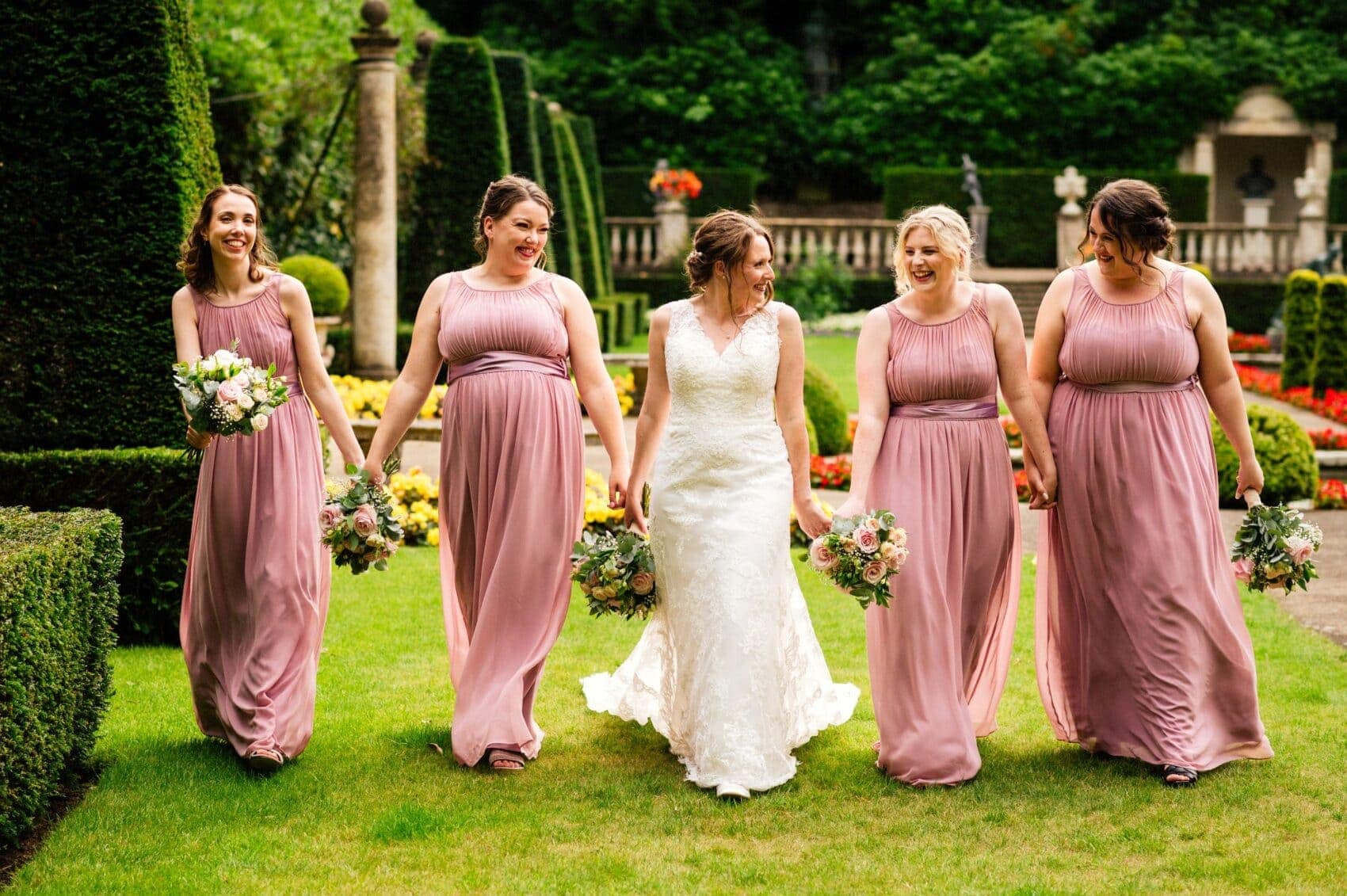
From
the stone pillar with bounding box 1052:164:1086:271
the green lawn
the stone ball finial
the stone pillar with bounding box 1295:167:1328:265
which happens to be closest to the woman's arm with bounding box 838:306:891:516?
the green lawn

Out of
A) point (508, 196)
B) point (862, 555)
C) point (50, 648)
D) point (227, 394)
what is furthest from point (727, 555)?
point (50, 648)

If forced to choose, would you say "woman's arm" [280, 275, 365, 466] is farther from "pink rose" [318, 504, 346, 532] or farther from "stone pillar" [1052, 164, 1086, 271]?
"stone pillar" [1052, 164, 1086, 271]

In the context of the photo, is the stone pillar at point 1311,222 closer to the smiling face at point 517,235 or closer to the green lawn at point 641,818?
the green lawn at point 641,818

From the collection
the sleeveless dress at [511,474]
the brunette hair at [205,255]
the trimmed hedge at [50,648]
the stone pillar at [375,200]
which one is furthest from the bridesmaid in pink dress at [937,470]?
the stone pillar at [375,200]

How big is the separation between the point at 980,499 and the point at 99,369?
3.79 m

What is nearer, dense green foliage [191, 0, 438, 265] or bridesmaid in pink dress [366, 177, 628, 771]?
bridesmaid in pink dress [366, 177, 628, 771]

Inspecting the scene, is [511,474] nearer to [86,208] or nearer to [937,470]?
[937,470]

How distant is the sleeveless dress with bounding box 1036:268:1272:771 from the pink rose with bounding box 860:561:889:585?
924mm

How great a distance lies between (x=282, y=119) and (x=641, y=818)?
14.7 m

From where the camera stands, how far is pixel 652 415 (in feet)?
16.4

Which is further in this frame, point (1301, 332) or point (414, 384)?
point (1301, 332)

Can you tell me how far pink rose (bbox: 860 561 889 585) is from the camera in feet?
14.8

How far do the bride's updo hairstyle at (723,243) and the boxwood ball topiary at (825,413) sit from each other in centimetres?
683

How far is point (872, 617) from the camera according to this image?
16.3ft
